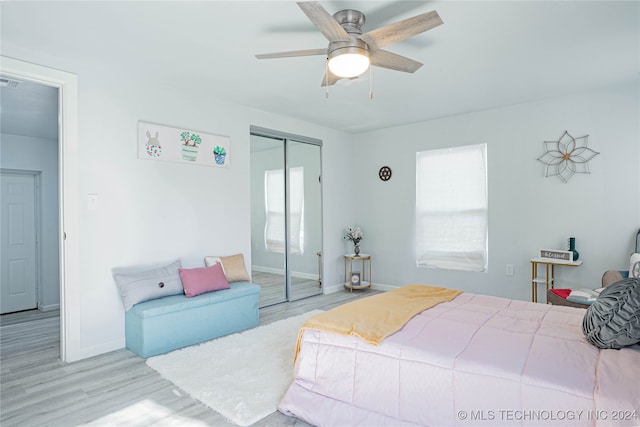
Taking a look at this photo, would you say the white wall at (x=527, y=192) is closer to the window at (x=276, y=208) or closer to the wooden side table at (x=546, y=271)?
the wooden side table at (x=546, y=271)

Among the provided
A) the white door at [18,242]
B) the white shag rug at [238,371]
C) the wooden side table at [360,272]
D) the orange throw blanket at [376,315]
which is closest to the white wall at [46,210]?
the white door at [18,242]

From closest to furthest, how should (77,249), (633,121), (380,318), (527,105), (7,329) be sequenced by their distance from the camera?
(380,318) < (77,249) < (633,121) < (7,329) < (527,105)

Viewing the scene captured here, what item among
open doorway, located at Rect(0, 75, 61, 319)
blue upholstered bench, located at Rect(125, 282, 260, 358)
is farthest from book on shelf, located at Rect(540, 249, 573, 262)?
open doorway, located at Rect(0, 75, 61, 319)

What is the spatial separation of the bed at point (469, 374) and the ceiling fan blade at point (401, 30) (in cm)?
173

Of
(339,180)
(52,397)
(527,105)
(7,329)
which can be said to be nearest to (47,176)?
(7,329)

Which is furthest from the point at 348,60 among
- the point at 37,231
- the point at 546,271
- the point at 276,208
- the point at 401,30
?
the point at 37,231

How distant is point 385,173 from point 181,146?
10.3 ft

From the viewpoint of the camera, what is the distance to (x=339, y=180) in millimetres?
5996

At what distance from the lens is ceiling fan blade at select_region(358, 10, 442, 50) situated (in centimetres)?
200

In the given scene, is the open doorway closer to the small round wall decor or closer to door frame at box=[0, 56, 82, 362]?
→ door frame at box=[0, 56, 82, 362]

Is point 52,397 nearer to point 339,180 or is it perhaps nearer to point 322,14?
point 322,14

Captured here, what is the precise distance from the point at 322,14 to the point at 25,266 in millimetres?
5649

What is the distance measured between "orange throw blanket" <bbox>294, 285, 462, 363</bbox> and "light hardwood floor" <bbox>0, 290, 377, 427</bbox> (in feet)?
1.97

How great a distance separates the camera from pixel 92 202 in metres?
3.34
